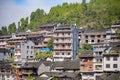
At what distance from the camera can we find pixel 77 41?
78.6ft

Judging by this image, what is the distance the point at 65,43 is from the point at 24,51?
12.8ft

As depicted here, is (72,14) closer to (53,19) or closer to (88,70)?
(53,19)

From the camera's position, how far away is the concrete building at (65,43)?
22.8 m

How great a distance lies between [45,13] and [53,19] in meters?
3.48

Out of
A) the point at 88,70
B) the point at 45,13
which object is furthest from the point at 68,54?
the point at 45,13

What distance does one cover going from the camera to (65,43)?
23188 millimetres

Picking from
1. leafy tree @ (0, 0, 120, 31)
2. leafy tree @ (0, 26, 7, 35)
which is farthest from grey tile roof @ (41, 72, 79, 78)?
leafy tree @ (0, 26, 7, 35)

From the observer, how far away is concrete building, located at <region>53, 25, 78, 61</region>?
74.6 feet

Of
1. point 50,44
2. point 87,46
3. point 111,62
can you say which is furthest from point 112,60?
point 50,44

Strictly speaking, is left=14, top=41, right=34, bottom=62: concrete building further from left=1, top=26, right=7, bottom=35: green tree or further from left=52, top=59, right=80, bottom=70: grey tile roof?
left=1, top=26, right=7, bottom=35: green tree

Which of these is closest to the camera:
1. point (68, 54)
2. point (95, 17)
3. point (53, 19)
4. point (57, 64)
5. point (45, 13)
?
point (57, 64)

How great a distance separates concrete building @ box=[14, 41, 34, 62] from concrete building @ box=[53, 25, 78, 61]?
2.69 meters

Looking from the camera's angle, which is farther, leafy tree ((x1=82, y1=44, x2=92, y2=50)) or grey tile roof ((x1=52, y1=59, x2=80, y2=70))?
leafy tree ((x1=82, y1=44, x2=92, y2=50))

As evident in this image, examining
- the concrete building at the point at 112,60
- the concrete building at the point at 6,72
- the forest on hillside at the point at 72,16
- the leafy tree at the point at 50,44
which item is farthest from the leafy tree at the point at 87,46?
the concrete building at the point at 112,60
